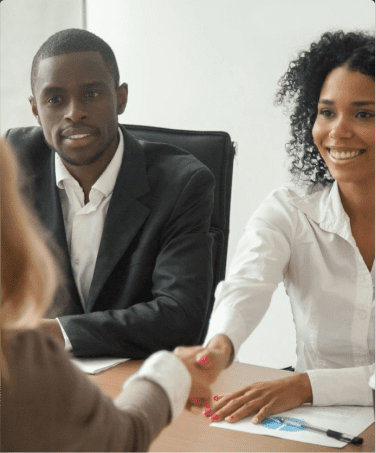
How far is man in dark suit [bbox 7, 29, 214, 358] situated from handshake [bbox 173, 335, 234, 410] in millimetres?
196

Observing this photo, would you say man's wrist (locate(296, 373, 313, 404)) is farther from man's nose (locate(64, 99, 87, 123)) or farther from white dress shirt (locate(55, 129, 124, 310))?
man's nose (locate(64, 99, 87, 123))

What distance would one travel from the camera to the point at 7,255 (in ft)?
2.01

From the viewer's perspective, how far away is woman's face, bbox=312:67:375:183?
45.1 inches

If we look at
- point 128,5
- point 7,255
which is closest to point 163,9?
point 128,5

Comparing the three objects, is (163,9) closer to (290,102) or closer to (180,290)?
(290,102)

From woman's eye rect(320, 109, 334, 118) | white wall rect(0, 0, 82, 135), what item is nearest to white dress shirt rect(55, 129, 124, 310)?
woman's eye rect(320, 109, 334, 118)

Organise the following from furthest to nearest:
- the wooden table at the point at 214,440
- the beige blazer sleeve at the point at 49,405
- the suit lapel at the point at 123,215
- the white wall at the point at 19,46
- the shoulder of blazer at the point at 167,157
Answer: the white wall at the point at 19,46
the shoulder of blazer at the point at 167,157
the suit lapel at the point at 123,215
the wooden table at the point at 214,440
the beige blazer sleeve at the point at 49,405

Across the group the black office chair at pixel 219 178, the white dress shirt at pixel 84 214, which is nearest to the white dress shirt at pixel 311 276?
the black office chair at pixel 219 178

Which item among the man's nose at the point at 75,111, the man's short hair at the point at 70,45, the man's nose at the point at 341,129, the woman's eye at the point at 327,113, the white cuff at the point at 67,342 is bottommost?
the white cuff at the point at 67,342

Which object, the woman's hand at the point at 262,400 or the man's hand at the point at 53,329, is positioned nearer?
the woman's hand at the point at 262,400

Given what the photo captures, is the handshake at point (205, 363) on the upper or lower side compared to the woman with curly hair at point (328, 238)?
lower

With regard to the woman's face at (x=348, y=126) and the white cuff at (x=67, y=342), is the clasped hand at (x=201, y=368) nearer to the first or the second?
the white cuff at (x=67, y=342)

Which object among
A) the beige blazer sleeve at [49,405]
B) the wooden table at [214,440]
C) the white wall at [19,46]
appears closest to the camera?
the beige blazer sleeve at [49,405]

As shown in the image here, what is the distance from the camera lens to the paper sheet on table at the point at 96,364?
1.06 m
